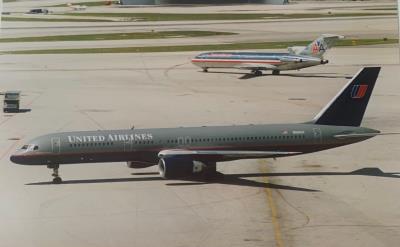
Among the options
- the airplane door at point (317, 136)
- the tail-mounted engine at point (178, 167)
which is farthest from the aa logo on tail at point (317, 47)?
the tail-mounted engine at point (178, 167)

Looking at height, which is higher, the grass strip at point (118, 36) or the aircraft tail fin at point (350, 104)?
the aircraft tail fin at point (350, 104)

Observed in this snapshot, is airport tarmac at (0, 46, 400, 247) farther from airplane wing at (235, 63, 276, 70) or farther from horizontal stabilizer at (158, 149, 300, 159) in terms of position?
airplane wing at (235, 63, 276, 70)

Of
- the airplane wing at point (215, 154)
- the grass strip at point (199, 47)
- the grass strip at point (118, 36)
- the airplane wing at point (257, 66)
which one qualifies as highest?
the airplane wing at point (215, 154)

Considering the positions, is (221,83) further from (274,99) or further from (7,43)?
(7,43)

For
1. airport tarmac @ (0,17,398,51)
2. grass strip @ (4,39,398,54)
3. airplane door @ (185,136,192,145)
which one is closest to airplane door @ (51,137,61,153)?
airplane door @ (185,136,192,145)

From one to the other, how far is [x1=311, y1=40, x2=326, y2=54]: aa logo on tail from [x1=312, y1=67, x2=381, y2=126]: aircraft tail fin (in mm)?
54019

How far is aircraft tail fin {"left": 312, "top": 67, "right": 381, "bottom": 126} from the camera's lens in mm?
48062

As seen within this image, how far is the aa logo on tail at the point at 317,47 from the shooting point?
102131mm

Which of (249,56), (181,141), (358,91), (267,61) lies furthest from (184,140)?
(249,56)

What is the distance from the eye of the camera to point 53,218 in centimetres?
3803

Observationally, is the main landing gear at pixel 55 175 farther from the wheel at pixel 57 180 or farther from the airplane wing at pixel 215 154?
the airplane wing at pixel 215 154

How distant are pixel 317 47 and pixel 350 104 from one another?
5542 cm

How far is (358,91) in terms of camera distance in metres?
48.5

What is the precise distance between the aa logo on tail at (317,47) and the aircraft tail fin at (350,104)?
54019mm
